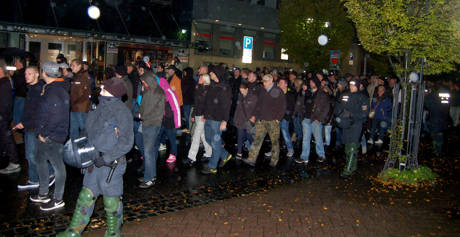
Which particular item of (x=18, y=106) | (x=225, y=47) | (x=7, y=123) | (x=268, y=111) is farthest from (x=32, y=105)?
(x=225, y=47)

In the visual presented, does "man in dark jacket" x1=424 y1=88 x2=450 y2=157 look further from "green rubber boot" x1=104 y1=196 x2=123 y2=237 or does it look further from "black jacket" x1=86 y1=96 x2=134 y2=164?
"green rubber boot" x1=104 y1=196 x2=123 y2=237

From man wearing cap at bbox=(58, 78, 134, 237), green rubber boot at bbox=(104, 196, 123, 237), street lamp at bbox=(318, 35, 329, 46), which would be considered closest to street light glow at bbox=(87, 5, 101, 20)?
street lamp at bbox=(318, 35, 329, 46)

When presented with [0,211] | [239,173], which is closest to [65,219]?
[0,211]

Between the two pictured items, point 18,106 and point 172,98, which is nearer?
point 172,98

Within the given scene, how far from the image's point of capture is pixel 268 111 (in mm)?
9211

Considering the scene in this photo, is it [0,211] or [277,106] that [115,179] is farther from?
[277,106]

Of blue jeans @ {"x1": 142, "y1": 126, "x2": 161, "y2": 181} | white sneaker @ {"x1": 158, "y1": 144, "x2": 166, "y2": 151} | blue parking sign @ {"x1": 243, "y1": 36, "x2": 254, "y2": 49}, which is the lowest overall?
Result: white sneaker @ {"x1": 158, "y1": 144, "x2": 166, "y2": 151}

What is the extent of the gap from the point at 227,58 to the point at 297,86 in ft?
56.5

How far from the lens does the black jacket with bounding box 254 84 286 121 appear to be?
362 inches

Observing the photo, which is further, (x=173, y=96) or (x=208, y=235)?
(x=173, y=96)

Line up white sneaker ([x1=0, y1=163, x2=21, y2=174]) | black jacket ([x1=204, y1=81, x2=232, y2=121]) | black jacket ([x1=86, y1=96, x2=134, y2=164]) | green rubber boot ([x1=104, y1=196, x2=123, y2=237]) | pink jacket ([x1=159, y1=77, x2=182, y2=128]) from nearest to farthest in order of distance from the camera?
black jacket ([x1=86, y1=96, x2=134, y2=164]) → green rubber boot ([x1=104, y1=196, x2=123, y2=237]) → white sneaker ([x1=0, y1=163, x2=21, y2=174]) → pink jacket ([x1=159, y1=77, x2=182, y2=128]) → black jacket ([x1=204, y1=81, x2=232, y2=121])

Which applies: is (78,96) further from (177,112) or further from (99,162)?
(99,162)

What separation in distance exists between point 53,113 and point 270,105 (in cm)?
466

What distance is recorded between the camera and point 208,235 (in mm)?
5434
